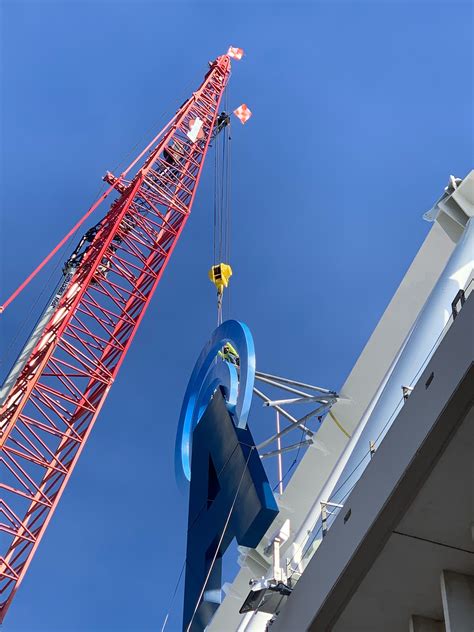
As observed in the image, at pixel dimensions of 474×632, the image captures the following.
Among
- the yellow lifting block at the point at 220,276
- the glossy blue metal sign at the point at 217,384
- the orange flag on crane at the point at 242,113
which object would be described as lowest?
the glossy blue metal sign at the point at 217,384

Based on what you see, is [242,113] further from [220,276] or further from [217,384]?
[217,384]

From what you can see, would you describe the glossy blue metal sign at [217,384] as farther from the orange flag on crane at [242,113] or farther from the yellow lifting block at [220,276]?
the orange flag on crane at [242,113]

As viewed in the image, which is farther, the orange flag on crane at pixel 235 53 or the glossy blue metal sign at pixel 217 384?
the orange flag on crane at pixel 235 53

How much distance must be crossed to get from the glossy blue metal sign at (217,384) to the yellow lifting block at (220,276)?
13489mm

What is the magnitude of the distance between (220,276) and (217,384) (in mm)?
15589

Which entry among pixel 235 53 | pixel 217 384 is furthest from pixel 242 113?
pixel 217 384

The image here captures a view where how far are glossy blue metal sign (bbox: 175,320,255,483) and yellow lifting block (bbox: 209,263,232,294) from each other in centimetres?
1349

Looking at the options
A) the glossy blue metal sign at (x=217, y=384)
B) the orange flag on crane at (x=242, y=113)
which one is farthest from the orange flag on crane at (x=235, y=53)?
the glossy blue metal sign at (x=217, y=384)

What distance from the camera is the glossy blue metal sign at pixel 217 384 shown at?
20.2 metres

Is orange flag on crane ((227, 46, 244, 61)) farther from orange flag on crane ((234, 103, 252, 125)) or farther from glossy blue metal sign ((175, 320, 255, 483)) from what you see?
glossy blue metal sign ((175, 320, 255, 483))

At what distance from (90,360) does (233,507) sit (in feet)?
82.2

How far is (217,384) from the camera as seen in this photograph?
73.8 ft

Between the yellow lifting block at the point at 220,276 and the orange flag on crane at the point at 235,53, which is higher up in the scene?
the orange flag on crane at the point at 235,53

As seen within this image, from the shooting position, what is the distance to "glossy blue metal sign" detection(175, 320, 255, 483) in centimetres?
2016
